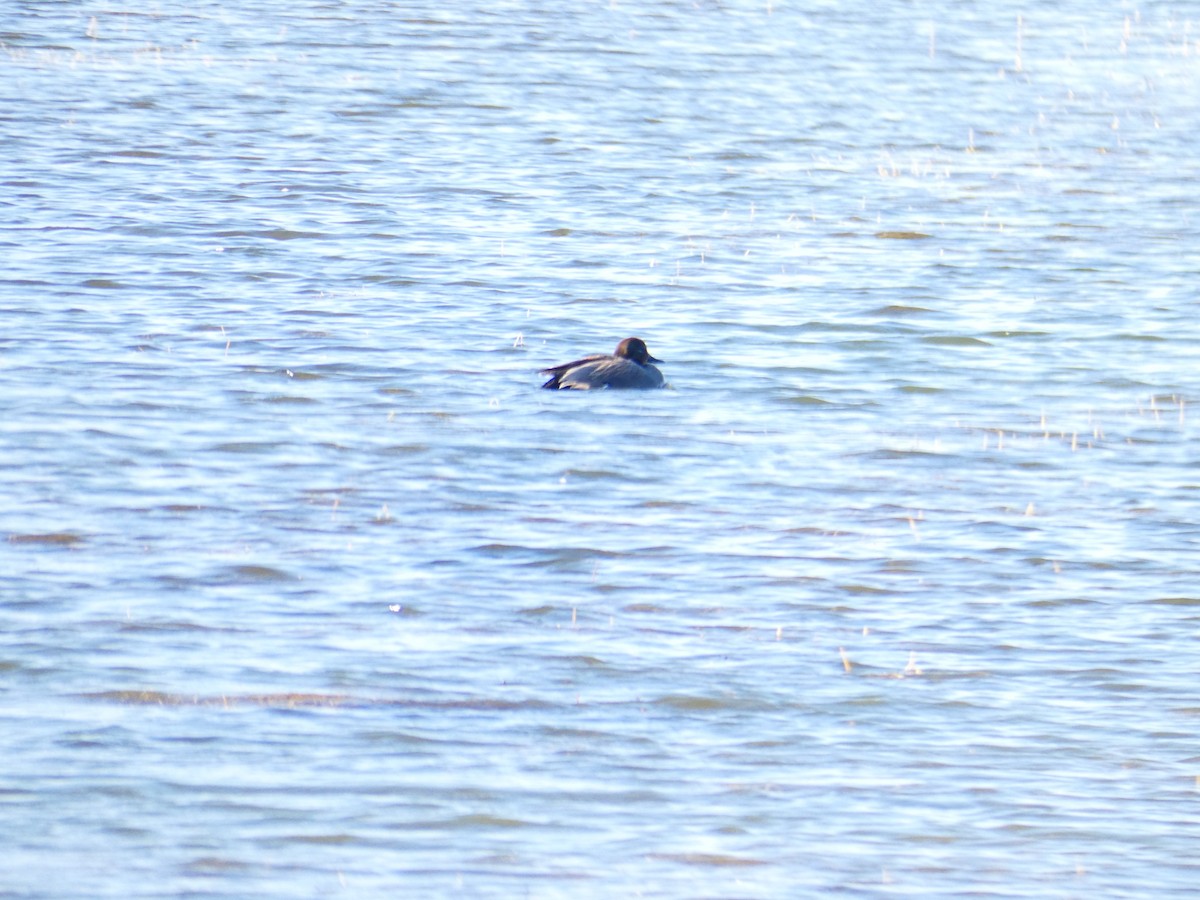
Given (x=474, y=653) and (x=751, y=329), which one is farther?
(x=751, y=329)

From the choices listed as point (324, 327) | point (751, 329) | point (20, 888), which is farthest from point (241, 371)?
point (20, 888)

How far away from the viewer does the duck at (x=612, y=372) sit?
1094 centimetres

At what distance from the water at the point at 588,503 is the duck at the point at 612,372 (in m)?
0.17

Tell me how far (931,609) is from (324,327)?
5.13 metres

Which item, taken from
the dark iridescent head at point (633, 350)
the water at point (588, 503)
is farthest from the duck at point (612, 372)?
the water at point (588, 503)

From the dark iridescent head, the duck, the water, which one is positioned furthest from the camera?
the dark iridescent head

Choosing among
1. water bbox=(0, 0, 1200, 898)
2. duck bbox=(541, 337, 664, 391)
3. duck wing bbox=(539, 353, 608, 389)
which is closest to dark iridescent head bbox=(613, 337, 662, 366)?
duck bbox=(541, 337, 664, 391)

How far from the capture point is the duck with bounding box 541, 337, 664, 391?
35.9 feet

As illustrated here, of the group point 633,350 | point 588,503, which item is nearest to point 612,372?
point 633,350

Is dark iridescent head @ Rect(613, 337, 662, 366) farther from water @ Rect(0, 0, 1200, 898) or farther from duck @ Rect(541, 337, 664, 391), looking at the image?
water @ Rect(0, 0, 1200, 898)

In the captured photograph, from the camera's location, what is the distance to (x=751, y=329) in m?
12.7

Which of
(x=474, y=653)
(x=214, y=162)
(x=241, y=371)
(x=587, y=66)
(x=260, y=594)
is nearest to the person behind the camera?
(x=474, y=653)

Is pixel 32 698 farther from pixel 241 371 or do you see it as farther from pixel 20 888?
pixel 241 371

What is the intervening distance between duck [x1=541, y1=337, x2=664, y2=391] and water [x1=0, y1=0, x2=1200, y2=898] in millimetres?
170
